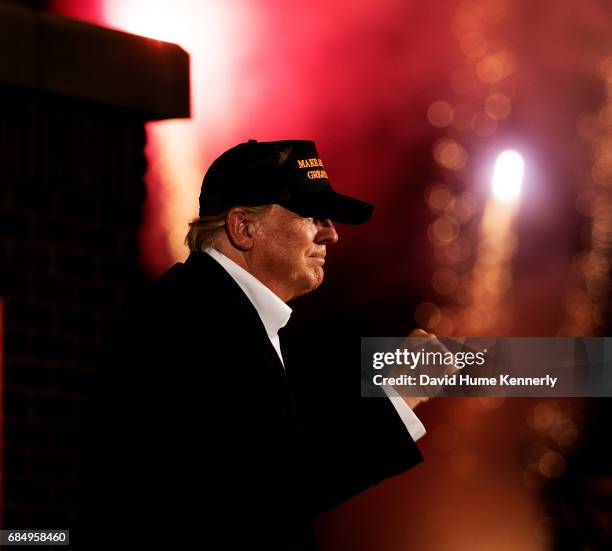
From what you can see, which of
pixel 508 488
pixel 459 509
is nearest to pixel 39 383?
pixel 459 509

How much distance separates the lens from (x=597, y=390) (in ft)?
14.8

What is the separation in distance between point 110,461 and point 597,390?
1.47 metres

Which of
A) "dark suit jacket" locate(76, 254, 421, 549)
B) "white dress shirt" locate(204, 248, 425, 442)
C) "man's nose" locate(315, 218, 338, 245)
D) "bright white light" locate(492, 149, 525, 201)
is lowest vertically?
"dark suit jacket" locate(76, 254, 421, 549)

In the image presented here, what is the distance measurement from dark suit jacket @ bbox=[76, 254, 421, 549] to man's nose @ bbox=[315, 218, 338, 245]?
235 millimetres

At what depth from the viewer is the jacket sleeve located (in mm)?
4012

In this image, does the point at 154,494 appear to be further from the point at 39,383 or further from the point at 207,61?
the point at 207,61

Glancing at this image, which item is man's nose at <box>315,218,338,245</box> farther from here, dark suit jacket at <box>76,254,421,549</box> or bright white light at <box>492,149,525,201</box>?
bright white light at <box>492,149,525,201</box>

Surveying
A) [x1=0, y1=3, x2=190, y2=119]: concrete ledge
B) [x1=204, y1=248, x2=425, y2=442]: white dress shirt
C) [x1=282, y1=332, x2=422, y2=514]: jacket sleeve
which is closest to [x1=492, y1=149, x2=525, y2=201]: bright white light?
[x1=0, y1=3, x2=190, y2=119]: concrete ledge

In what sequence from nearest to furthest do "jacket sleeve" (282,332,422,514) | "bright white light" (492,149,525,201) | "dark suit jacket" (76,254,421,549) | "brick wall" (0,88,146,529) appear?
"dark suit jacket" (76,254,421,549) < "jacket sleeve" (282,332,422,514) < "brick wall" (0,88,146,529) < "bright white light" (492,149,525,201)

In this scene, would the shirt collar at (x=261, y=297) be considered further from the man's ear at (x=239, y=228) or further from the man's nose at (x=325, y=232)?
the man's nose at (x=325, y=232)

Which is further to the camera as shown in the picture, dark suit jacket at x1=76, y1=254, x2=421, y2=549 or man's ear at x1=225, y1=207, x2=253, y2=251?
man's ear at x1=225, y1=207, x2=253, y2=251

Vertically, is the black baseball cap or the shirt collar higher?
the black baseball cap

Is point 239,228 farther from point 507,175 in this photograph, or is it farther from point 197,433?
point 507,175

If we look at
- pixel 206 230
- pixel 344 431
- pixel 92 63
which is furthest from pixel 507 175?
pixel 206 230
